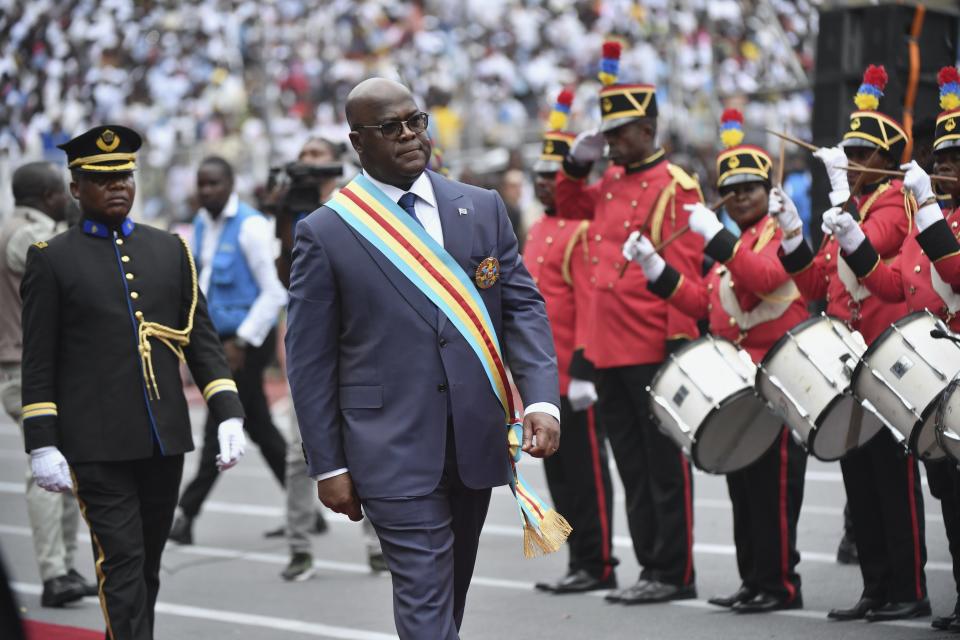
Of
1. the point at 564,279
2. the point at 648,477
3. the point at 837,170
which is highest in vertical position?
the point at 837,170

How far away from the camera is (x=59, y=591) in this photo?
26.8 feet

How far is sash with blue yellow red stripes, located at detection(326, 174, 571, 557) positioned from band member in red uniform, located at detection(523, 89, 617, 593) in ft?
9.87

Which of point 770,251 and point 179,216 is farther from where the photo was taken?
point 179,216

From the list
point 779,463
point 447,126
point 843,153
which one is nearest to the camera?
point 843,153

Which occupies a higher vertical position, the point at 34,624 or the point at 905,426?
the point at 905,426

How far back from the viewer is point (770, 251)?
283 inches

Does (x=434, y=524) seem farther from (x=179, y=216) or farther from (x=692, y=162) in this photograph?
(x=179, y=216)

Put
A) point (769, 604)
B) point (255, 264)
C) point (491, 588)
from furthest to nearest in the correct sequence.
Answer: point (255, 264), point (491, 588), point (769, 604)

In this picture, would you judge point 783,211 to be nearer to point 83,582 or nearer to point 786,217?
point 786,217

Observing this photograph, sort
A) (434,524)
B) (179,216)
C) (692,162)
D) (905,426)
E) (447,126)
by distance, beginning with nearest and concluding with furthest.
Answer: (434,524) → (905,426) → (692,162) → (179,216) → (447,126)

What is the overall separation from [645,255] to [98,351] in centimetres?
264

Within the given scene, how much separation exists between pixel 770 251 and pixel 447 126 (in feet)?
53.5

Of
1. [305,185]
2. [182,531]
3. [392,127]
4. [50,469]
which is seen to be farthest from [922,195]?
[182,531]

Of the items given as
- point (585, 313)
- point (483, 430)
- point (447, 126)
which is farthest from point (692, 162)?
point (483, 430)
